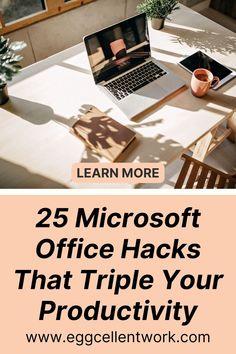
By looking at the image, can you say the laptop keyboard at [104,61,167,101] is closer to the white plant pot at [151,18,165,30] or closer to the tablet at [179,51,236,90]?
the tablet at [179,51,236,90]

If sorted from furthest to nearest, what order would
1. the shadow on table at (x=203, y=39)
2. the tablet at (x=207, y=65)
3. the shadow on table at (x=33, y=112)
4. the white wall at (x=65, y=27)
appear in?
1. the white wall at (x=65, y=27)
2. the shadow on table at (x=203, y=39)
3. the tablet at (x=207, y=65)
4. the shadow on table at (x=33, y=112)

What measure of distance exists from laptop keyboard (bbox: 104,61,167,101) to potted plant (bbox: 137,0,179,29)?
0.33m

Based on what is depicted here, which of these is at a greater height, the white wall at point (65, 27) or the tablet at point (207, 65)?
the white wall at point (65, 27)

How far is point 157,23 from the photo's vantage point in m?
1.79

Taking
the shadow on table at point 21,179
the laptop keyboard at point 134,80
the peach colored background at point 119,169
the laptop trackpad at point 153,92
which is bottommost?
the peach colored background at point 119,169

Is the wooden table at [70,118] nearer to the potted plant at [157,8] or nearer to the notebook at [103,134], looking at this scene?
the notebook at [103,134]

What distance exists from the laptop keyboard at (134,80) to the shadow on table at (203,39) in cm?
30

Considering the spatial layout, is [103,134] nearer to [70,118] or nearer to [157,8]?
[70,118]

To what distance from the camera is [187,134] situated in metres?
1.41

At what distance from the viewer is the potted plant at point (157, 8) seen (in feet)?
5.55

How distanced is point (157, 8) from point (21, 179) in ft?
3.83

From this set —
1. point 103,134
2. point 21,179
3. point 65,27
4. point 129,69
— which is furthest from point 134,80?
point 65,27

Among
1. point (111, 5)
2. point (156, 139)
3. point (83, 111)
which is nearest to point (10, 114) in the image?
point (83, 111)

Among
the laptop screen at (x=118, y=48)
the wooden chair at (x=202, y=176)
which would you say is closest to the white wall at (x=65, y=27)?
the laptop screen at (x=118, y=48)
